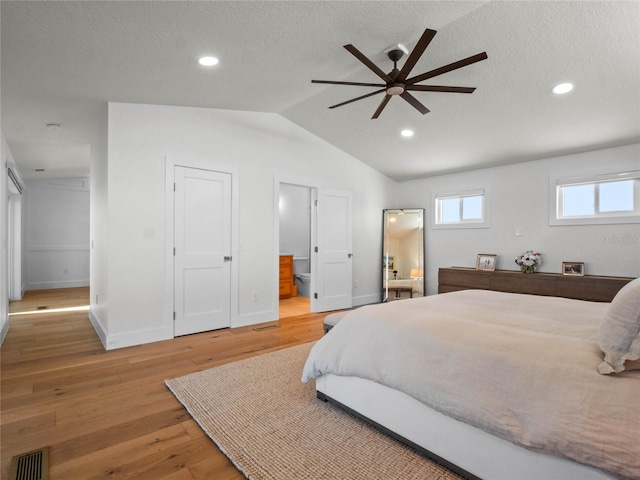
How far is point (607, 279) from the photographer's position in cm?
402

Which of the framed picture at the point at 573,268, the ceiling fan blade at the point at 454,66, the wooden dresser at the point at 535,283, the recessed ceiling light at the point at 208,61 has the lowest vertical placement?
the wooden dresser at the point at 535,283

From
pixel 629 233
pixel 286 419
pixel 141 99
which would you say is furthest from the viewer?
pixel 629 233

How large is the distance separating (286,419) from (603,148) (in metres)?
4.99

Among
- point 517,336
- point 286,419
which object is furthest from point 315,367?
point 517,336

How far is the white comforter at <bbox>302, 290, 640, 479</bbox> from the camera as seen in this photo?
1.19 metres

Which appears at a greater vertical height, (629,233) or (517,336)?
(629,233)

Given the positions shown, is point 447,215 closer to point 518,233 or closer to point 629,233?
point 518,233

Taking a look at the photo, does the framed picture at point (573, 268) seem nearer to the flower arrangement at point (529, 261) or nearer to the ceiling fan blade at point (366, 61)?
the flower arrangement at point (529, 261)

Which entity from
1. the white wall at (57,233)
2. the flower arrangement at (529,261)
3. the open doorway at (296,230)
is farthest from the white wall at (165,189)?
the white wall at (57,233)

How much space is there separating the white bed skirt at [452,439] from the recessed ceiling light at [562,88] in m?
3.33

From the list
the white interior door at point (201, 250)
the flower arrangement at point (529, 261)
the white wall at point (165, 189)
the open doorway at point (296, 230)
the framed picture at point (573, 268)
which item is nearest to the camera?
the white wall at point (165, 189)

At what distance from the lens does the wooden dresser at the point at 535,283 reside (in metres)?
4.04

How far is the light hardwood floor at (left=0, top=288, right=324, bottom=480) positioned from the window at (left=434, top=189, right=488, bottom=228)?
3.15m

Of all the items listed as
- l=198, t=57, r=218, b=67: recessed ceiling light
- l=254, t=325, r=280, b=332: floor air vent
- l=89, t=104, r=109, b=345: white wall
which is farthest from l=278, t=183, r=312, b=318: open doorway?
l=198, t=57, r=218, b=67: recessed ceiling light
